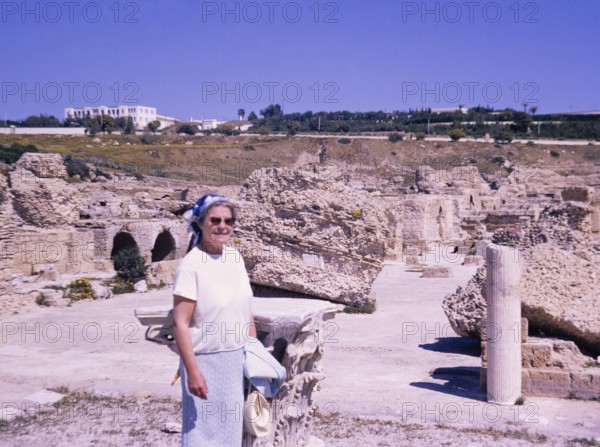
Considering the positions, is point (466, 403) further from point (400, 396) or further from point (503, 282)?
point (503, 282)

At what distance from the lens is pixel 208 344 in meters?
3.69

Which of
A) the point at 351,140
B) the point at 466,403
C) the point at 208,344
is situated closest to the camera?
the point at 208,344

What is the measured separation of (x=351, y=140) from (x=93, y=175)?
3925 cm

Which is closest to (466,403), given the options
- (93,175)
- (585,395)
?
(585,395)

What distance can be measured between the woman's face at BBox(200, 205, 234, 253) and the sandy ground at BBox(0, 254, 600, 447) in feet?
8.48

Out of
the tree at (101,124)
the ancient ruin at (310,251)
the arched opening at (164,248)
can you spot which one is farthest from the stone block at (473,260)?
the tree at (101,124)

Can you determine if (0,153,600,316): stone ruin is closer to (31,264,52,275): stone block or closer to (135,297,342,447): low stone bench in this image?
(31,264,52,275): stone block

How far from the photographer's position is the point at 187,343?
355 centimetres

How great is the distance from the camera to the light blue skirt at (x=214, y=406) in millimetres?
3734

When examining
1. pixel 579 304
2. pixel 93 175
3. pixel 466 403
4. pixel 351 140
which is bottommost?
pixel 466 403

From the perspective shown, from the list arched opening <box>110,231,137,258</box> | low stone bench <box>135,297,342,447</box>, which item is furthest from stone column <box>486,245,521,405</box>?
arched opening <box>110,231,137,258</box>

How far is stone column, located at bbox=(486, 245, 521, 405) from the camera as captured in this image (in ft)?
21.9

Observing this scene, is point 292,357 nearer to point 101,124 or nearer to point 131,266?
point 131,266

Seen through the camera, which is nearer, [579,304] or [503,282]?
[503,282]
